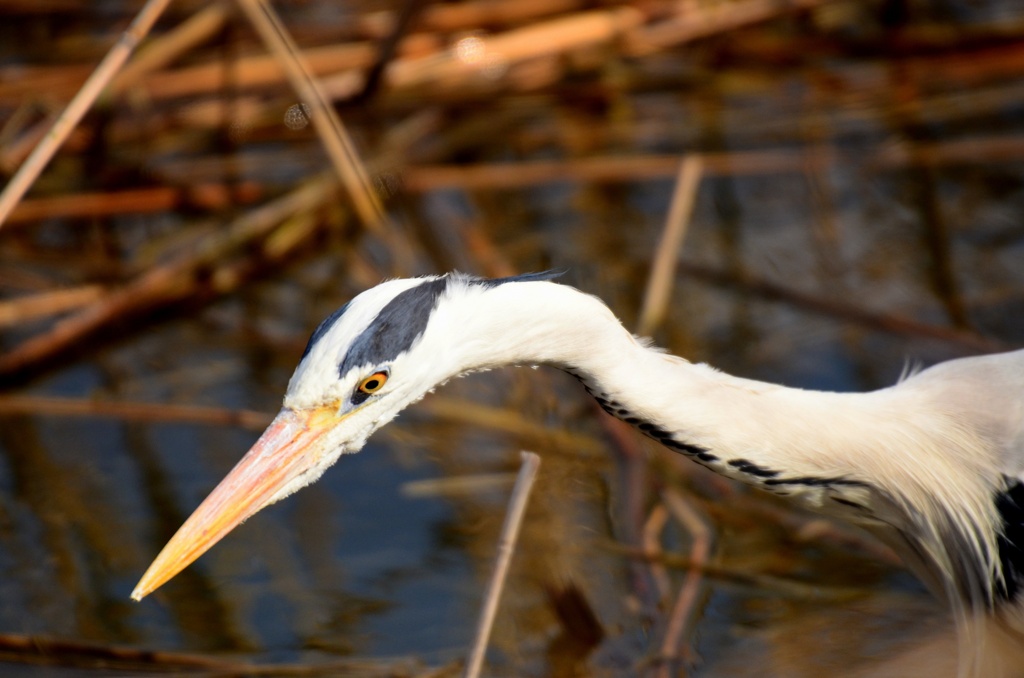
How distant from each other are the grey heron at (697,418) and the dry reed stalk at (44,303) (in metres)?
2.22

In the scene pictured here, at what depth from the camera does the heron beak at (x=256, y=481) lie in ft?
6.59

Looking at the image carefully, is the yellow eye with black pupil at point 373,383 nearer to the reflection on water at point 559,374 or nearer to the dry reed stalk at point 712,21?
the reflection on water at point 559,374

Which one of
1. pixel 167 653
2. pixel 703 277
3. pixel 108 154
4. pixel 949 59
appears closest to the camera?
pixel 167 653

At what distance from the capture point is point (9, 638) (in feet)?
9.57

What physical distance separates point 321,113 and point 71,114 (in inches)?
47.5

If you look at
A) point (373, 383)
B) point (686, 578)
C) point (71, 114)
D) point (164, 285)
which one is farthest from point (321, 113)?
point (373, 383)

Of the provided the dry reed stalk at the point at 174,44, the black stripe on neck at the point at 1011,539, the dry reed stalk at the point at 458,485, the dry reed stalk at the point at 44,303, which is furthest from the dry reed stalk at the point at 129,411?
the black stripe on neck at the point at 1011,539

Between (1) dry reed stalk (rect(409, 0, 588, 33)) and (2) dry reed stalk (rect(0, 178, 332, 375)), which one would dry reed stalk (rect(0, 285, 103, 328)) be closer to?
(2) dry reed stalk (rect(0, 178, 332, 375))

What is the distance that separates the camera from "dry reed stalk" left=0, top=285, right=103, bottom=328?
3.97m

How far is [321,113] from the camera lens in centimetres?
388

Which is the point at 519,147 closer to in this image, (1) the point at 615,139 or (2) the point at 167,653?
(1) the point at 615,139

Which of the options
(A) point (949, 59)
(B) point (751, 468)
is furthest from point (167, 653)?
(A) point (949, 59)

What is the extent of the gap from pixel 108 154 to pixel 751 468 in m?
3.40

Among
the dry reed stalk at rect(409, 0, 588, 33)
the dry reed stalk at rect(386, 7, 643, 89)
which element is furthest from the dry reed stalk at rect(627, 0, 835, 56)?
the dry reed stalk at rect(409, 0, 588, 33)
